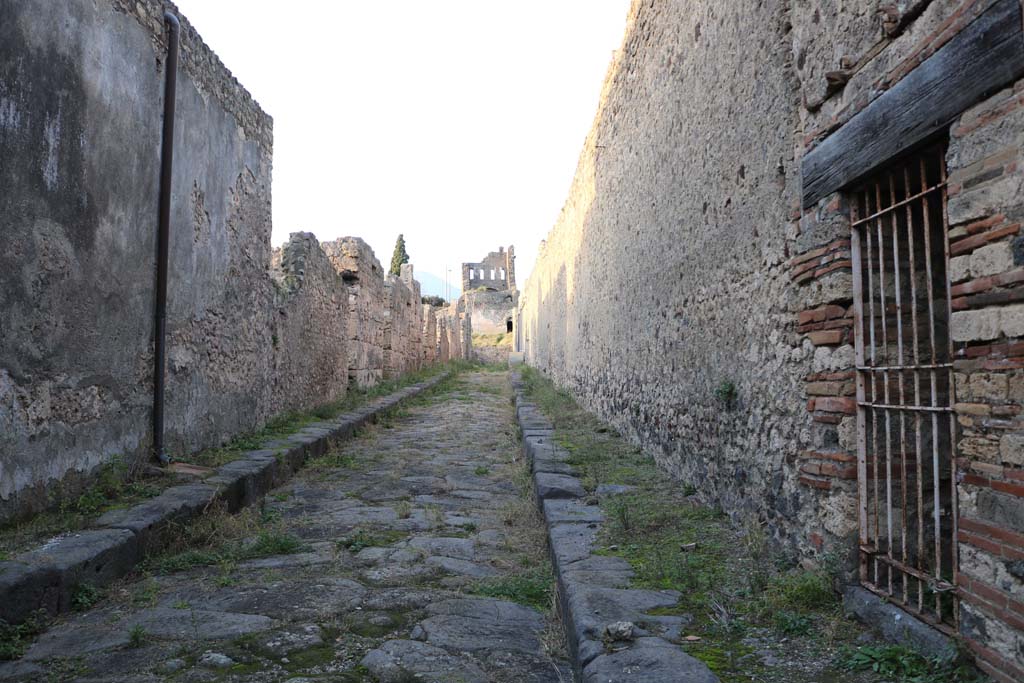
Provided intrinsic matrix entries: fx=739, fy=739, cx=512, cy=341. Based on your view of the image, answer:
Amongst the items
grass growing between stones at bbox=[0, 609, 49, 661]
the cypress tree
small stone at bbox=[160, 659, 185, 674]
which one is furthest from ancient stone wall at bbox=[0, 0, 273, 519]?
the cypress tree

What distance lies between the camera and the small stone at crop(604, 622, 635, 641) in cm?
248

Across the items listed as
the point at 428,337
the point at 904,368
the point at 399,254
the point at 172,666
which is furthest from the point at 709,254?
the point at 399,254

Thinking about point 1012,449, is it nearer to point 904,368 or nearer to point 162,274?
point 904,368

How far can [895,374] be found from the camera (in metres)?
2.84

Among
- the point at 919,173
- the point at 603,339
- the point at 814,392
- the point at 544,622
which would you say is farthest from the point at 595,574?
the point at 603,339

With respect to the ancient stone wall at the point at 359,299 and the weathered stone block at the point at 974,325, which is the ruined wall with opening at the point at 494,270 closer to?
the ancient stone wall at the point at 359,299

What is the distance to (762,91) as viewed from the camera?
366cm

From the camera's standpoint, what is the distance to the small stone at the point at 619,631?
8.13 feet

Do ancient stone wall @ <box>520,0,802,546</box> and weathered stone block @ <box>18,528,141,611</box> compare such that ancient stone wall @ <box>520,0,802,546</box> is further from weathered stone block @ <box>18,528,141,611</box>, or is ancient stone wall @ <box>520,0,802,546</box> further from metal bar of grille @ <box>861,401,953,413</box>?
weathered stone block @ <box>18,528,141,611</box>

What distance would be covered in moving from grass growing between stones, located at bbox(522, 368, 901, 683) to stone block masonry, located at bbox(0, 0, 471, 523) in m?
3.13

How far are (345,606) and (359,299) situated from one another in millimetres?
9591

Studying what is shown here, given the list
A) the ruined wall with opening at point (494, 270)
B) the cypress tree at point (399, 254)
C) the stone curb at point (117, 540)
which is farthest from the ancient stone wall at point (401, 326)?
the ruined wall with opening at point (494, 270)

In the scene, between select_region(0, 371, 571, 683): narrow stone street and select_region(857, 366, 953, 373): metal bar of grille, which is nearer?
select_region(857, 366, 953, 373): metal bar of grille

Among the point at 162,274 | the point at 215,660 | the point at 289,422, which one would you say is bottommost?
the point at 215,660
